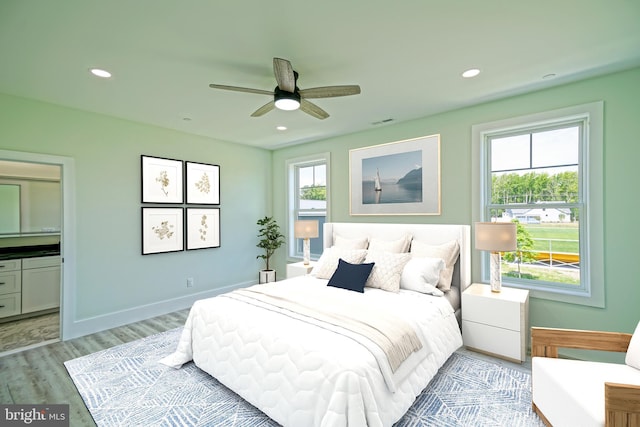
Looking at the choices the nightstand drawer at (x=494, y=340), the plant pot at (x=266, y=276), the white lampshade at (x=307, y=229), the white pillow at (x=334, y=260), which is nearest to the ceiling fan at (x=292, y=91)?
the white pillow at (x=334, y=260)

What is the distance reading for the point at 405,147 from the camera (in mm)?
3885

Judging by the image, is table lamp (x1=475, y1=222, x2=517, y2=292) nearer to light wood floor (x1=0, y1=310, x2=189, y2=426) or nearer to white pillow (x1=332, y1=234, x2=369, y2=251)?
white pillow (x1=332, y1=234, x2=369, y2=251)

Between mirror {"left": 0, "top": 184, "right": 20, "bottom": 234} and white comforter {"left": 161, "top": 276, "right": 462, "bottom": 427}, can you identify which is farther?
mirror {"left": 0, "top": 184, "right": 20, "bottom": 234}

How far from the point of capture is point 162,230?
4.10 m

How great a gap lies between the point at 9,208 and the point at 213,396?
15.4ft

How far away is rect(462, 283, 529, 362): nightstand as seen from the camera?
2600mm

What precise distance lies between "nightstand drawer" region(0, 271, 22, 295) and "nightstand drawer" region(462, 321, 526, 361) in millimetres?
5680

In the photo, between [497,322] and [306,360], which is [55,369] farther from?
[497,322]

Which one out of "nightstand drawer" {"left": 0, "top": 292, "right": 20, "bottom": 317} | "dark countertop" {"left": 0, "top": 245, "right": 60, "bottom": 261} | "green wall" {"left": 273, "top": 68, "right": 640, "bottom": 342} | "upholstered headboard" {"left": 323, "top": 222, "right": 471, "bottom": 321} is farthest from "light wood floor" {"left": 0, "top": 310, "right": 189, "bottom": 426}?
"green wall" {"left": 273, "top": 68, "right": 640, "bottom": 342}

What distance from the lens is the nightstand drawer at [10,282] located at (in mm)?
3748

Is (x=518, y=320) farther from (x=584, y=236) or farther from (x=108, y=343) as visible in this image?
(x=108, y=343)

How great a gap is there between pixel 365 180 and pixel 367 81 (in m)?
1.78

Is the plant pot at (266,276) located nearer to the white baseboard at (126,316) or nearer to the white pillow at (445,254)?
the white baseboard at (126,316)

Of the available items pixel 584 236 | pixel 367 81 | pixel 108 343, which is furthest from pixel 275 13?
pixel 108 343
